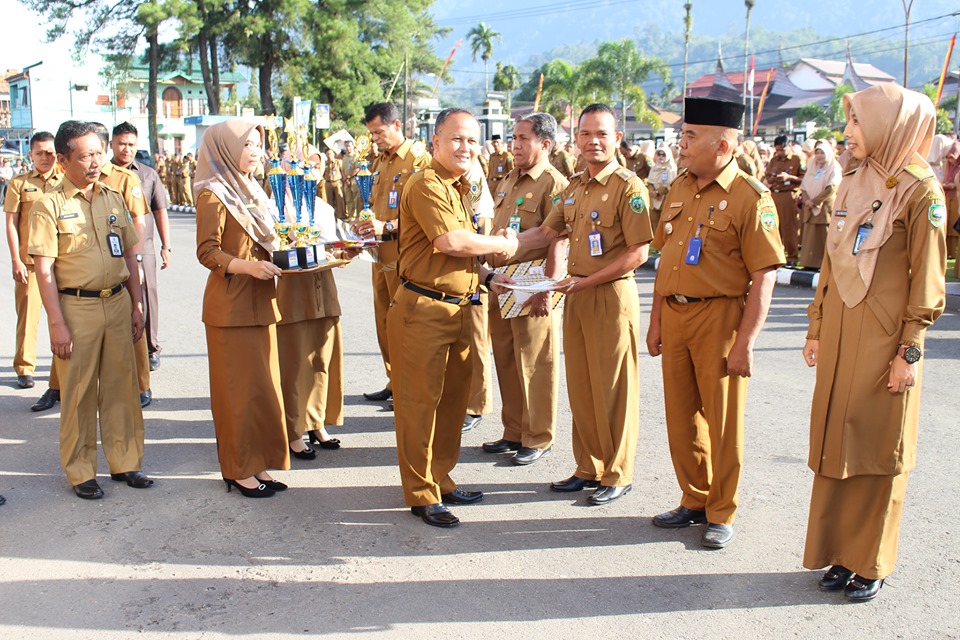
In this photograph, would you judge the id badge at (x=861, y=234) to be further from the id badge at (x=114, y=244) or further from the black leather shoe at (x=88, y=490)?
the black leather shoe at (x=88, y=490)

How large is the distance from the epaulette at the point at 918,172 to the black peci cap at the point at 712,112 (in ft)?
2.78

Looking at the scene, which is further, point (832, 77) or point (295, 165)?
point (832, 77)

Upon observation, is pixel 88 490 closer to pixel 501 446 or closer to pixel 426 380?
pixel 426 380

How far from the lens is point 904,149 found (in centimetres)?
340

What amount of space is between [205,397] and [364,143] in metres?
2.31

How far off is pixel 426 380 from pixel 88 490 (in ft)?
6.68

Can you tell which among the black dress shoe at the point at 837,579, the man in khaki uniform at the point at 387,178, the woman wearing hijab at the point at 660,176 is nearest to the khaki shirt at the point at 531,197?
the man in khaki uniform at the point at 387,178

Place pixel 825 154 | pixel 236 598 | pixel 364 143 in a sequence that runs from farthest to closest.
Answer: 1. pixel 825 154
2. pixel 364 143
3. pixel 236 598

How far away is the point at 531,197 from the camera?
5465 millimetres

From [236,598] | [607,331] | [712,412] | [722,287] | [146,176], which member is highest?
[146,176]

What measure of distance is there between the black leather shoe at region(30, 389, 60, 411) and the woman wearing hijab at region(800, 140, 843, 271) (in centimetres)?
982

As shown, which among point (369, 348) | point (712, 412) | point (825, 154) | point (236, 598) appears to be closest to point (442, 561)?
point (236, 598)

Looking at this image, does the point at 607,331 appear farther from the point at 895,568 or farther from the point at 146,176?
the point at 146,176

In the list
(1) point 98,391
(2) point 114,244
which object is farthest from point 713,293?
(1) point 98,391
